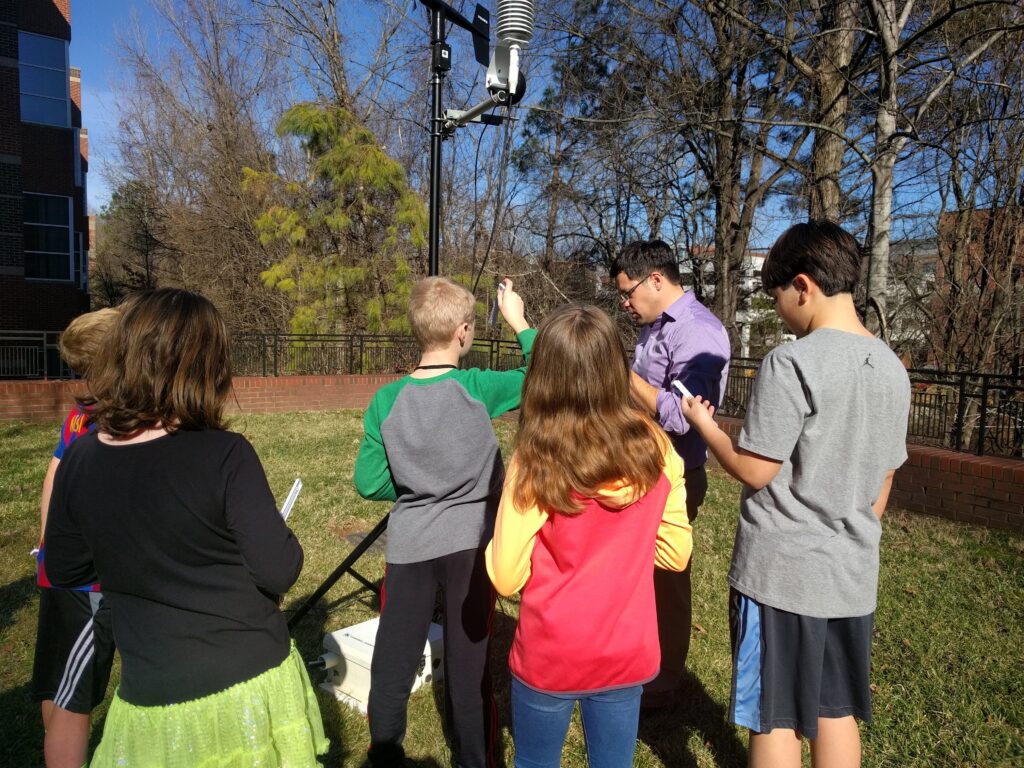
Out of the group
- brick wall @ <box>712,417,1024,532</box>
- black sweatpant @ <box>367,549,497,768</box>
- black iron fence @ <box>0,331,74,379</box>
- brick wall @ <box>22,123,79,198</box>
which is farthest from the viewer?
brick wall @ <box>22,123,79,198</box>

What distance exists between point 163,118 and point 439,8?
26851mm

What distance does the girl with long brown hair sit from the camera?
5.45ft

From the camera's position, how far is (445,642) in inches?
87.6

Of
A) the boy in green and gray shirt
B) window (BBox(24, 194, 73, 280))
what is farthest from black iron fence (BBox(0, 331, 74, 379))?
the boy in green and gray shirt

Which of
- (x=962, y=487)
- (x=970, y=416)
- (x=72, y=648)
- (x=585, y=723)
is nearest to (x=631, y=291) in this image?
(x=585, y=723)

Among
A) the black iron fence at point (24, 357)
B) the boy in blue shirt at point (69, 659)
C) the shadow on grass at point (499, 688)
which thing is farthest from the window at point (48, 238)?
the boy in blue shirt at point (69, 659)

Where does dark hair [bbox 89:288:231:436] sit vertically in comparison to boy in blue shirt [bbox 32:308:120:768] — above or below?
above

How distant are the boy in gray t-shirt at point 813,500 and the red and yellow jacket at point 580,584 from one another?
1.09 ft

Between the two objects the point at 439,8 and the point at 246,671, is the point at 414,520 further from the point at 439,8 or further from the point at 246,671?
the point at 439,8

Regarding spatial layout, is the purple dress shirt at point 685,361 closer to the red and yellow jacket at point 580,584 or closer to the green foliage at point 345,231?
the red and yellow jacket at point 580,584

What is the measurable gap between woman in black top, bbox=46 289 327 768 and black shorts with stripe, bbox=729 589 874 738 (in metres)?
1.22

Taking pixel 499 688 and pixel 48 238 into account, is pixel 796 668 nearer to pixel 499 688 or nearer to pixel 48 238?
pixel 499 688

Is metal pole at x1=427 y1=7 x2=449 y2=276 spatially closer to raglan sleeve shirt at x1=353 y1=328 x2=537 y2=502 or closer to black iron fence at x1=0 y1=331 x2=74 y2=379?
raglan sleeve shirt at x1=353 y1=328 x2=537 y2=502

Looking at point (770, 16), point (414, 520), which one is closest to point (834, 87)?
point (770, 16)
